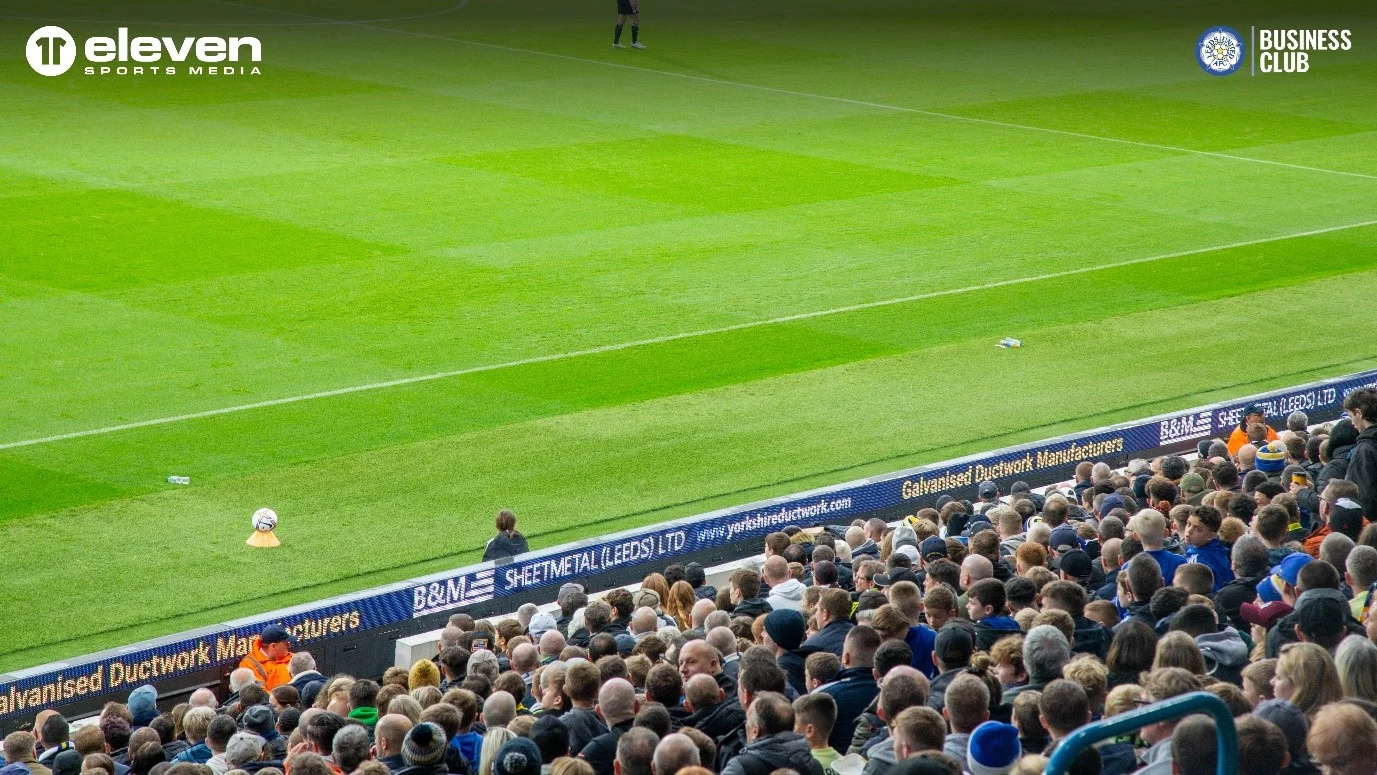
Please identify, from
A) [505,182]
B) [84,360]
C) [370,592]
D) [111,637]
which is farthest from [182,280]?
[370,592]

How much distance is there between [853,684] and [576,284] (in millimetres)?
16489

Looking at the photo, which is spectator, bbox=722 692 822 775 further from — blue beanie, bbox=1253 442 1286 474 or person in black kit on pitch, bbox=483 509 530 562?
blue beanie, bbox=1253 442 1286 474

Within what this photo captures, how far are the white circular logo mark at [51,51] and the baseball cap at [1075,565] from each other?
1329 inches

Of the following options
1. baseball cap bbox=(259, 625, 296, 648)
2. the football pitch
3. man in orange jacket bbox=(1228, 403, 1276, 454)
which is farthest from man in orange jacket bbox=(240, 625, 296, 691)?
man in orange jacket bbox=(1228, 403, 1276, 454)

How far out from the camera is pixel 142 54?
42.0 m

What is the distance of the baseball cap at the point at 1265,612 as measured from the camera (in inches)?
348

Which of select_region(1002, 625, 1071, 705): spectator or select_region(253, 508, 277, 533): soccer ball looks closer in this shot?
select_region(1002, 625, 1071, 705): spectator

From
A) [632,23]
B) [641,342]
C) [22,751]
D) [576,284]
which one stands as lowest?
[22,751]

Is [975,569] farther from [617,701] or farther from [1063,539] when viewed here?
[617,701]

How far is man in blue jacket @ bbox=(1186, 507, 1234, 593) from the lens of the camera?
33.8ft

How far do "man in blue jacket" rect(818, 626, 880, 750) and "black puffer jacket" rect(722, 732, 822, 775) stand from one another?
83 cm

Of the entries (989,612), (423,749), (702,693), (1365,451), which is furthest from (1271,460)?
(423,749)

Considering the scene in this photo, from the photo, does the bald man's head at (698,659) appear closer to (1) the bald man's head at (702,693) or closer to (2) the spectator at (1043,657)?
(1) the bald man's head at (702,693)

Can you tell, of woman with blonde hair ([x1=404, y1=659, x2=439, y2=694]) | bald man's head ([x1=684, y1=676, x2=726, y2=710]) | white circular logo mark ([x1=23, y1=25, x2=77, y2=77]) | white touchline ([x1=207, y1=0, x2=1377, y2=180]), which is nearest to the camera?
bald man's head ([x1=684, y1=676, x2=726, y2=710])
